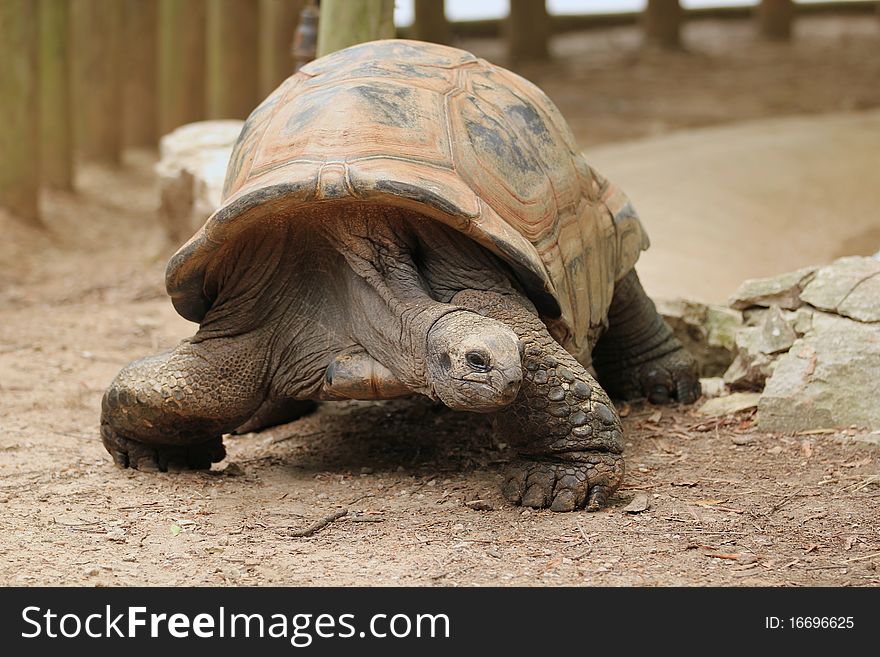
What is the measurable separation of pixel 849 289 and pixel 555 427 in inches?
61.0

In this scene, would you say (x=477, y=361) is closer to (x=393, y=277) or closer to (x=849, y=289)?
(x=393, y=277)

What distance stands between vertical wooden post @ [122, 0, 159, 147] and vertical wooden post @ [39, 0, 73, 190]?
274 cm

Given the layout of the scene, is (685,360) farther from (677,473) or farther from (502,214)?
(502,214)

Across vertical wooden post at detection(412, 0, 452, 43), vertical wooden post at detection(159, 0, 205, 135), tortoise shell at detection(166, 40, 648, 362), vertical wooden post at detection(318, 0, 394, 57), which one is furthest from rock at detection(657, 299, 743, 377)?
vertical wooden post at detection(412, 0, 452, 43)

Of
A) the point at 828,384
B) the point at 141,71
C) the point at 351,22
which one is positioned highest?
the point at 351,22

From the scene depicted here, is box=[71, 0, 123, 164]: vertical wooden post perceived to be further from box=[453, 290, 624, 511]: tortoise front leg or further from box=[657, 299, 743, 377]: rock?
box=[453, 290, 624, 511]: tortoise front leg

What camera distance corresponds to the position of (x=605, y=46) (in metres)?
16.8

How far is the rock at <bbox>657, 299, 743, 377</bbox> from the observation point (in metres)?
5.25

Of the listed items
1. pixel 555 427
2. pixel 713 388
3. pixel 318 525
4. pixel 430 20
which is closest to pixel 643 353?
pixel 713 388

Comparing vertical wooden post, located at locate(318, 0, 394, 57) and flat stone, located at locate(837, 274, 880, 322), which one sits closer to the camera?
flat stone, located at locate(837, 274, 880, 322)

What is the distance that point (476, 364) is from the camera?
10.5ft

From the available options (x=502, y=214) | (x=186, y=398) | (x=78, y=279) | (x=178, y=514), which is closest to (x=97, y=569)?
(x=178, y=514)

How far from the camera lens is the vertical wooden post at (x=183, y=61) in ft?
39.0

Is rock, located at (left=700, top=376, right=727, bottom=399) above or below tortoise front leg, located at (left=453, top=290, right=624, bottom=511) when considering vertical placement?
below
